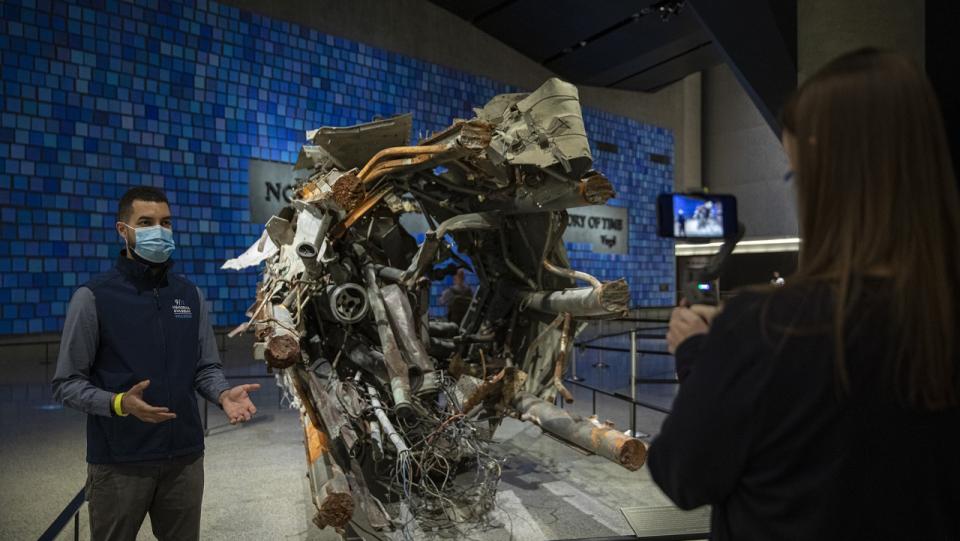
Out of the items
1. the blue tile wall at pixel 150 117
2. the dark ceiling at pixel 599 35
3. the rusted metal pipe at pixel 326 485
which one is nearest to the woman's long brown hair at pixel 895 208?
the rusted metal pipe at pixel 326 485

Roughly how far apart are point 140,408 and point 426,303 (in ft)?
8.98

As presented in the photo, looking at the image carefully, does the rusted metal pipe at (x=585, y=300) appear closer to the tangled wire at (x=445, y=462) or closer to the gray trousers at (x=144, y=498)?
the tangled wire at (x=445, y=462)

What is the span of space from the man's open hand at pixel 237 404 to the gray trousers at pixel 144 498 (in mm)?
322

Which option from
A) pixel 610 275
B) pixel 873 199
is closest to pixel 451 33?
pixel 610 275

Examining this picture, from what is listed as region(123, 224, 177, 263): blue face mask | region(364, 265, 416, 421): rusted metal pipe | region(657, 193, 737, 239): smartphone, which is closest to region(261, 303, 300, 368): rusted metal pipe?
region(364, 265, 416, 421): rusted metal pipe

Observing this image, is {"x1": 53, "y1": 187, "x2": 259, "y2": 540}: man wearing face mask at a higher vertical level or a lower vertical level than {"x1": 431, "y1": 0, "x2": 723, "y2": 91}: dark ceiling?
lower

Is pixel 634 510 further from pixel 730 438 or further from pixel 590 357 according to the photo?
pixel 590 357

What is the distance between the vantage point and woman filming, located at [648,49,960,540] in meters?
0.98

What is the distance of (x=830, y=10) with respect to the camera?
481cm

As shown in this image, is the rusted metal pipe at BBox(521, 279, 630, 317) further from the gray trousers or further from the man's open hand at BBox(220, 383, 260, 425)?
the gray trousers

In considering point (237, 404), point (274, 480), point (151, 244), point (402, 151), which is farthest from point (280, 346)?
point (274, 480)

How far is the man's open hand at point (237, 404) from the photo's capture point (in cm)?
270

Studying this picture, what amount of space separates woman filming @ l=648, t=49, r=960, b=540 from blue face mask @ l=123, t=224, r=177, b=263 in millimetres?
2490

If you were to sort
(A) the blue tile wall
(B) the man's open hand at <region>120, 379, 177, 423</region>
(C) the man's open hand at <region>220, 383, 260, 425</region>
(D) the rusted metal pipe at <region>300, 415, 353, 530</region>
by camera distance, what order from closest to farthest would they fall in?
(B) the man's open hand at <region>120, 379, 177, 423</region> < (C) the man's open hand at <region>220, 383, 260, 425</region> < (D) the rusted metal pipe at <region>300, 415, 353, 530</region> < (A) the blue tile wall
